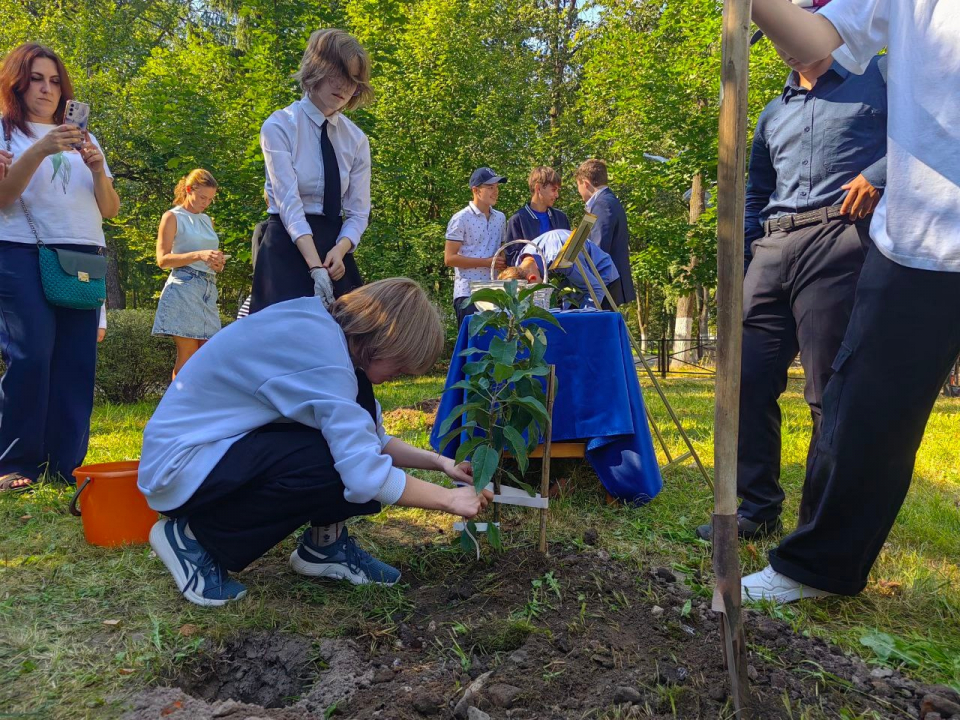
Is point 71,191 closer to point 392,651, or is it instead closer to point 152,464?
point 152,464

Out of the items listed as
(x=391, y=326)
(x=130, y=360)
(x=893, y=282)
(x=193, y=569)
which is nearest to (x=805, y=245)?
(x=893, y=282)

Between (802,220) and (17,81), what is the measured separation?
11.1 feet

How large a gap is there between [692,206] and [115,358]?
982cm

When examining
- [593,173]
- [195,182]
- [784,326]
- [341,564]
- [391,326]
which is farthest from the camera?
[593,173]

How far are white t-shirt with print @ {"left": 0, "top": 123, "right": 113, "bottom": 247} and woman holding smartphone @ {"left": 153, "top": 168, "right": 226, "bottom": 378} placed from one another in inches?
61.4

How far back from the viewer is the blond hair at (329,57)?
2.89 meters

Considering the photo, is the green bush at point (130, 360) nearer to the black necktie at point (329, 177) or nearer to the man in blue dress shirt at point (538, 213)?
the man in blue dress shirt at point (538, 213)

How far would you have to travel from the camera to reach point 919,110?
1.74 meters

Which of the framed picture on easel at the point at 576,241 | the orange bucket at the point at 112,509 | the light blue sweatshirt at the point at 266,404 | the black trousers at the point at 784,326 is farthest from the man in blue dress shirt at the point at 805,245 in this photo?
the orange bucket at the point at 112,509

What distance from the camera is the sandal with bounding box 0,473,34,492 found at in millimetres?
3297

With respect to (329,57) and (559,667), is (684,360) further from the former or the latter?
(559,667)

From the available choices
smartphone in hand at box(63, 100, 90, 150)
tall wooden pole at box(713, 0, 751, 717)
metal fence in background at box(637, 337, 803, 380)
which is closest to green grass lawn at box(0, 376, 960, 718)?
tall wooden pole at box(713, 0, 751, 717)

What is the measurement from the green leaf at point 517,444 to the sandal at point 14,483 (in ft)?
7.99

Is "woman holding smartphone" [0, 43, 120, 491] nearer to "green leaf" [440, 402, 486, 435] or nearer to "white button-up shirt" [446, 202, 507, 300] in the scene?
"green leaf" [440, 402, 486, 435]
